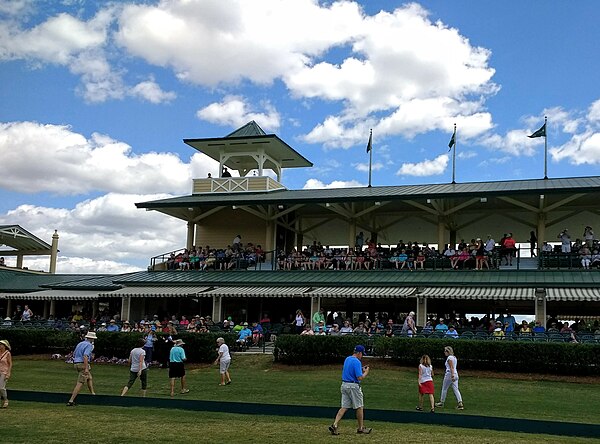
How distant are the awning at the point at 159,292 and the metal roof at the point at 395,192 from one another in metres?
4.95

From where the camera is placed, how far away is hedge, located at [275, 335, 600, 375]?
68.2 ft

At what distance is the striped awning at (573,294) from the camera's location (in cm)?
2427

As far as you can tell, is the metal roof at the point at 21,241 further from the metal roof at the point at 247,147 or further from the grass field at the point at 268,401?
the grass field at the point at 268,401

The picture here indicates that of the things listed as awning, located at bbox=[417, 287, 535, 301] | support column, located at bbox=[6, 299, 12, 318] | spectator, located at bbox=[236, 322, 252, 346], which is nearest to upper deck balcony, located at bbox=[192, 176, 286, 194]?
support column, located at bbox=[6, 299, 12, 318]

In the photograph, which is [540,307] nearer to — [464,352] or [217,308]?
[464,352]

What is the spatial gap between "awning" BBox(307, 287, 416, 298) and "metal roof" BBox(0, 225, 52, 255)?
24.1 metres

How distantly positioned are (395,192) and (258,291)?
8.09 metres

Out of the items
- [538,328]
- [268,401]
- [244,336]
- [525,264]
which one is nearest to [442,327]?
[538,328]

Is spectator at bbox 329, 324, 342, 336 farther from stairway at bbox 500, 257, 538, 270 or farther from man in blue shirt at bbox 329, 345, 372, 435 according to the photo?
man in blue shirt at bbox 329, 345, 372, 435

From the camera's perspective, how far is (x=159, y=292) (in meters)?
30.4

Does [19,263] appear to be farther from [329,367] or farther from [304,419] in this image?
[304,419]

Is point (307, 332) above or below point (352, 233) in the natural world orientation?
below

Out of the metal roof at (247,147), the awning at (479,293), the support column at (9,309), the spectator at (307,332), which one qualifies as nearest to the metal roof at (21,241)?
the support column at (9,309)

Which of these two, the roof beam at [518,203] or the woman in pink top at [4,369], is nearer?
the woman in pink top at [4,369]
